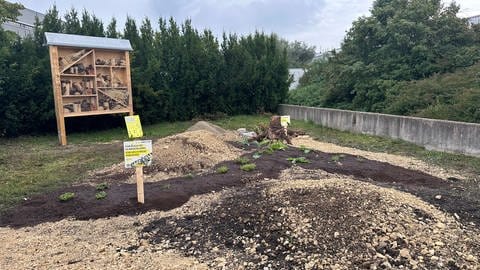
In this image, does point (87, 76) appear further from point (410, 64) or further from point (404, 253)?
point (410, 64)

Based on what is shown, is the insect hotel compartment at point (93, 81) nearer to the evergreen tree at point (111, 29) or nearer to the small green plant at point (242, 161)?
the evergreen tree at point (111, 29)

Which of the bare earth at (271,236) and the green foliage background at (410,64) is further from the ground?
the green foliage background at (410,64)

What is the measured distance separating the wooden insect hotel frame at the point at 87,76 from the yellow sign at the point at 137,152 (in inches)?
234

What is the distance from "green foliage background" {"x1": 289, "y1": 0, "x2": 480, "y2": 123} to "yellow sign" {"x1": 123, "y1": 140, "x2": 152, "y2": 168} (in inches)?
290

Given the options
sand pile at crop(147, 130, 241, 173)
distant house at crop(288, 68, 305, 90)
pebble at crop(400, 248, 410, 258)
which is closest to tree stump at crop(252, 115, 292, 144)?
sand pile at crop(147, 130, 241, 173)

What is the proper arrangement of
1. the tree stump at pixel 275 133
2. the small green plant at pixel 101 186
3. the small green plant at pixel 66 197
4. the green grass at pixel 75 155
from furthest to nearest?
1. the tree stump at pixel 275 133
2. the green grass at pixel 75 155
3. the small green plant at pixel 101 186
4. the small green plant at pixel 66 197

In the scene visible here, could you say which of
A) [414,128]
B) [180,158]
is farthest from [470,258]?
[414,128]

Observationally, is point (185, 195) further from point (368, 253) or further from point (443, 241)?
point (443, 241)

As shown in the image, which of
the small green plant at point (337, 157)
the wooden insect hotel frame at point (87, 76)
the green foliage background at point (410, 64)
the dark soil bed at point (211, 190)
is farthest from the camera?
the green foliage background at point (410, 64)

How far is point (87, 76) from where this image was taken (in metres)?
9.45

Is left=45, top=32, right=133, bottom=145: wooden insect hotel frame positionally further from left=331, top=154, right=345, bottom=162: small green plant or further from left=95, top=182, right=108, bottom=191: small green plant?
left=331, top=154, right=345, bottom=162: small green plant

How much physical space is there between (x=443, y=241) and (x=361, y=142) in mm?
6010

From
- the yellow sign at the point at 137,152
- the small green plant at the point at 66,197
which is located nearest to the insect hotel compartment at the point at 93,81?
the small green plant at the point at 66,197

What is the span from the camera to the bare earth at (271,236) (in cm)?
278
